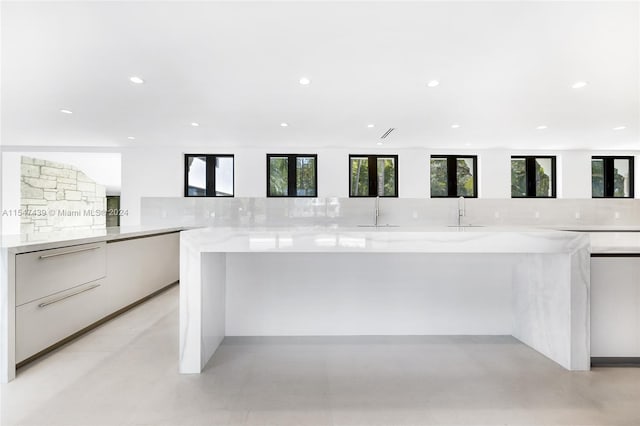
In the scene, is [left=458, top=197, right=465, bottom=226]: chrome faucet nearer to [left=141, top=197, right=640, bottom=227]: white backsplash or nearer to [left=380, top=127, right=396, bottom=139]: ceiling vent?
[left=141, top=197, right=640, bottom=227]: white backsplash

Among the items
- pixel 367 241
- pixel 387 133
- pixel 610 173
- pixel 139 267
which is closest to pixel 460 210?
pixel 387 133

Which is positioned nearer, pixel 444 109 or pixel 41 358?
pixel 41 358

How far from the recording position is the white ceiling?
63.7 inches

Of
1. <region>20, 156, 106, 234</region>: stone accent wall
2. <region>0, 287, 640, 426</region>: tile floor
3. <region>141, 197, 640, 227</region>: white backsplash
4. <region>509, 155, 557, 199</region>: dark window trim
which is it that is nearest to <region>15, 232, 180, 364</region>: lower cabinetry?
<region>0, 287, 640, 426</region>: tile floor

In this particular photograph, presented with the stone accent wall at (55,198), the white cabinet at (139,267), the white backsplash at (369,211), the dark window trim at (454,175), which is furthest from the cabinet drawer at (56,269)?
the dark window trim at (454,175)

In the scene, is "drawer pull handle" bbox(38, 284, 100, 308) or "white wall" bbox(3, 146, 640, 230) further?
"white wall" bbox(3, 146, 640, 230)

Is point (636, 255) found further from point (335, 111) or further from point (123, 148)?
point (123, 148)

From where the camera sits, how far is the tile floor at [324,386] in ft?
4.01

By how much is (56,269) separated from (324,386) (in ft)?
6.44

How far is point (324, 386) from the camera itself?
1432 millimetres

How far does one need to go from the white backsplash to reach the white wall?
0.50ft

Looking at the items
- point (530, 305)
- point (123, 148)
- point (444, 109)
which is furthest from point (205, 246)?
point (123, 148)

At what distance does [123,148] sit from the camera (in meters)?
4.81

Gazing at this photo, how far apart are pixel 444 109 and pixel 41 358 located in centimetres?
397
